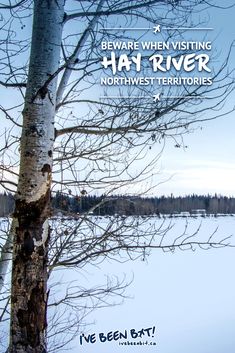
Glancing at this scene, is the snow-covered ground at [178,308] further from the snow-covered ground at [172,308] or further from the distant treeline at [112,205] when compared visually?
the distant treeline at [112,205]

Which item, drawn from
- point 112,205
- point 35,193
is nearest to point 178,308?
point 112,205

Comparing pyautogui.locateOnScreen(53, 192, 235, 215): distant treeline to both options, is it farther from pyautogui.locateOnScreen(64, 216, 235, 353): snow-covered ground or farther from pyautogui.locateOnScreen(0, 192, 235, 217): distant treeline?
pyautogui.locateOnScreen(64, 216, 235, 353): snow-covered ground

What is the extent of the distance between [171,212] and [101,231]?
377 mm

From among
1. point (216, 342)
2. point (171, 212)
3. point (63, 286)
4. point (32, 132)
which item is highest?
point (32, 132)

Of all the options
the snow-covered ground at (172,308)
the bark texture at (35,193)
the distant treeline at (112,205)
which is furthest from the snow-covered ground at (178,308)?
the bark texture at (35,193)

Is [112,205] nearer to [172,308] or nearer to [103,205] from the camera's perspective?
[103,205]

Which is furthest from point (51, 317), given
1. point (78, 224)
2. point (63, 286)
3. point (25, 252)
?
point (25, 252)

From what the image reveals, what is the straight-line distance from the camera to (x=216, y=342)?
3465mm

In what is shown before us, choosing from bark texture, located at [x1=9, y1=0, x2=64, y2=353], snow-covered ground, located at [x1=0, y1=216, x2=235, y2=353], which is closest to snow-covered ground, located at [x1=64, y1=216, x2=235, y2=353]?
snow-covered ground, located at [x1=0, y1=216, x2=235, y2=353]

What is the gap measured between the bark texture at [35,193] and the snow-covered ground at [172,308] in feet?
2.53

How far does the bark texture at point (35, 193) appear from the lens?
113 centimetres

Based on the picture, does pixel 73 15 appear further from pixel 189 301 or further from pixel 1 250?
pixel 189 301

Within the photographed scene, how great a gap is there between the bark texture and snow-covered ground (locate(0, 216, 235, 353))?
77cm

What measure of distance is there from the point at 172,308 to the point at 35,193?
3.30 meters
